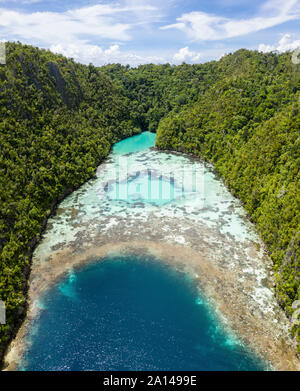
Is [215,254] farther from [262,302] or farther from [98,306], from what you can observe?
[98,306]

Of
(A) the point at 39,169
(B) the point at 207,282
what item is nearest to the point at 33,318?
(B) the point at 207,282

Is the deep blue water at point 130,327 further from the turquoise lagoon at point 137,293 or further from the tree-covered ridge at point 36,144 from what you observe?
the tree-covered ridge at point 36,144

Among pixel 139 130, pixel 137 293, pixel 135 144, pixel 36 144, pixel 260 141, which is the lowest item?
pixel 137 293

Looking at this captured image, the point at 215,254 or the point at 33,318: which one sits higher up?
the point at 215,254

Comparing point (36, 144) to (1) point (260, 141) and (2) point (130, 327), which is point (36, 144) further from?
(1) point (260, 141)

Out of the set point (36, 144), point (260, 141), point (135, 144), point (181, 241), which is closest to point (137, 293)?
point (181, 241)

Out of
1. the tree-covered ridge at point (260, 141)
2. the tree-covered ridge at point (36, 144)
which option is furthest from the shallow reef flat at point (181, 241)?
the tree-covered ridge at point (36, 144)

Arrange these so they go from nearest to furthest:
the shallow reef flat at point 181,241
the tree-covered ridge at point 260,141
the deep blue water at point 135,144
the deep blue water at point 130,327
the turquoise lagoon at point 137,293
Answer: the deep blue water at point 130,327
the turquoise lagoon at point 137,293
the shallow reef flat at point 181,241
the tree-covered ridge at point 260,141
the deep blue water at point 135,144
